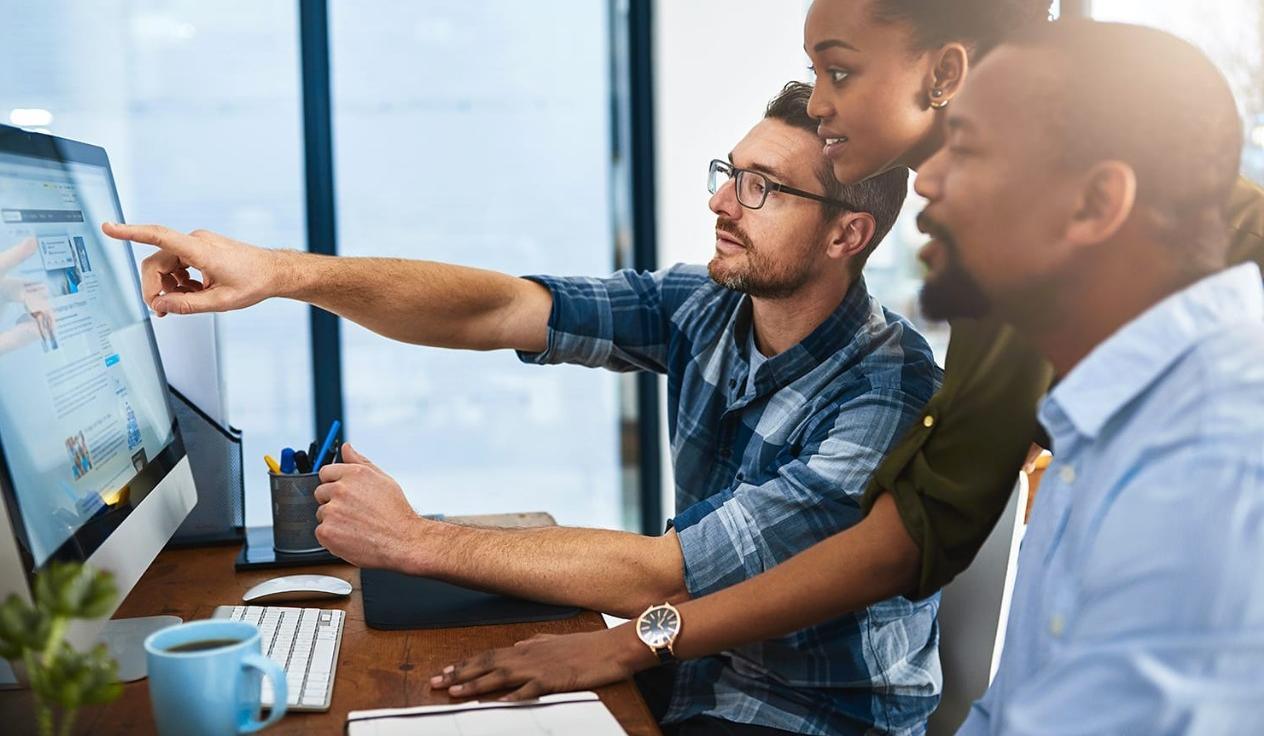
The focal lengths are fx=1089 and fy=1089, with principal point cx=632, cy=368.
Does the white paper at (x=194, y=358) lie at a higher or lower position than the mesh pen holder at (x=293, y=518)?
higher

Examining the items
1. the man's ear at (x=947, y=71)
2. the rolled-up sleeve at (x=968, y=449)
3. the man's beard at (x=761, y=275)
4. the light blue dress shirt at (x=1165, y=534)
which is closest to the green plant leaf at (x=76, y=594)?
→ the light blue dress shirt at (x=1165, y=534)

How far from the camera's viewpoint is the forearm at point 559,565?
1.30 m

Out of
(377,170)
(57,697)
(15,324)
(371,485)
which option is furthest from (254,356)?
(57,697)

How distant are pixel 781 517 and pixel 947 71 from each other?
56 centimetres

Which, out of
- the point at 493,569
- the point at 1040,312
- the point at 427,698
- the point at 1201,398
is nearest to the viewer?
the point at 1201,398

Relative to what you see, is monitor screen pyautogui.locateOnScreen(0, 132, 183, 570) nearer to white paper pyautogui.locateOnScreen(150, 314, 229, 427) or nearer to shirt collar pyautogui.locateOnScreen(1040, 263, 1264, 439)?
white paper pyautogui.locateOnScreen(150, 314, 229, 427)

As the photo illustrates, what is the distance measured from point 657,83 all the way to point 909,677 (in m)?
2.20

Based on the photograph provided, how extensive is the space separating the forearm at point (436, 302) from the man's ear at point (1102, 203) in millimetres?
1116

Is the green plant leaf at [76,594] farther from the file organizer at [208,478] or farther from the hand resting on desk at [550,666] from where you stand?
the file organizer at [208,478]

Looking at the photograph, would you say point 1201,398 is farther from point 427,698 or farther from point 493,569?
point 493,569

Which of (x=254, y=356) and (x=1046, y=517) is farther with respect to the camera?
(x=254, y=356)

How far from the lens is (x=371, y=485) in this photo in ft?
4.41

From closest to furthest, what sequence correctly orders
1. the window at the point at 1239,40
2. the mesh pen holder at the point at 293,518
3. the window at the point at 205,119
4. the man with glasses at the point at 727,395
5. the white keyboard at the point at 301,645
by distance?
the white keyboard at the point at 301,645 → the man with glasses at the point at 727,395 → the mesh pen holder at the point at 293,518 → the window at the point at 1239,40 → the window at the point at 205,119

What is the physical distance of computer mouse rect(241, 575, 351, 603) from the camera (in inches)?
51.2
